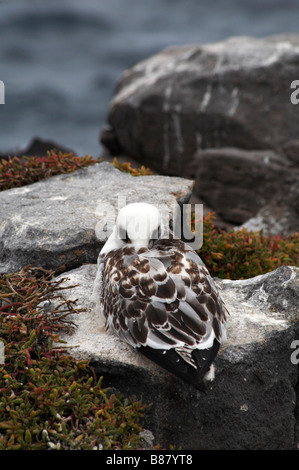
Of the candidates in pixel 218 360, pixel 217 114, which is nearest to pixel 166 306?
pixel 218 360

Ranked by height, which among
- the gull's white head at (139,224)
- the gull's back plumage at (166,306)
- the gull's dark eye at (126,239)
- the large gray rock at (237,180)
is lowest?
the large gray rock at (237,180)

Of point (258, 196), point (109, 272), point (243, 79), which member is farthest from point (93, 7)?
point (109, 272)

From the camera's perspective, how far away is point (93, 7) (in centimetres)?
3141

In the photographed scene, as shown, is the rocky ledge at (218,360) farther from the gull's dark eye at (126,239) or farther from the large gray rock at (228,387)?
the gull's dark eye at (126,239)

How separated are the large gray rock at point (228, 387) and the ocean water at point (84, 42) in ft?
64.0

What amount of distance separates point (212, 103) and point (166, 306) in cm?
949

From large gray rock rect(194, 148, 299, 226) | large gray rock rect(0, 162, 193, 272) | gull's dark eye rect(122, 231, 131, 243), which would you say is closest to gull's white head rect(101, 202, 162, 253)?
gull's dark eye rect(122, 231, 131, 243)

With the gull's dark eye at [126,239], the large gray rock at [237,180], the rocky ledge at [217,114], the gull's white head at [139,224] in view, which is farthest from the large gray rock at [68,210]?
the rocky ledge at [217,114]

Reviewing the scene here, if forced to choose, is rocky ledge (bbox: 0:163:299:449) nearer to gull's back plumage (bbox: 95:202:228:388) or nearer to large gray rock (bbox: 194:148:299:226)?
gull's back plumage (bbox: 95:202:228:388)

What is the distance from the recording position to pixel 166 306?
5590 millimetres

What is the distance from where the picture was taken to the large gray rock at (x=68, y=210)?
23.7 ft

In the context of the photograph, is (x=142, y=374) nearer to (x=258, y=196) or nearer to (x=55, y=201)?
(x=55, y=201)

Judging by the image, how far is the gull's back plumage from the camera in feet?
17.6

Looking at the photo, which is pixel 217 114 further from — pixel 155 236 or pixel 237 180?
pixel 155 236
